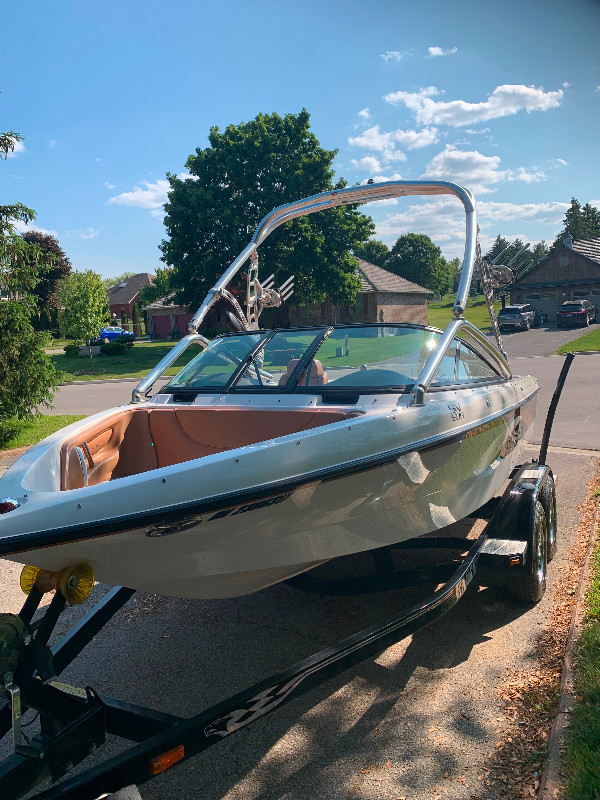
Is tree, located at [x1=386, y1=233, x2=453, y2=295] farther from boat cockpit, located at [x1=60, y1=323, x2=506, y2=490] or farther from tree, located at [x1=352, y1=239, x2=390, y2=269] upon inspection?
boat cockpit, located at [x1=60, y1=323, x2=506, y2=490]

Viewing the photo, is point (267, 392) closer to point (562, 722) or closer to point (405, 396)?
point (405, 396)

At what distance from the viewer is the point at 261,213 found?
3023cm

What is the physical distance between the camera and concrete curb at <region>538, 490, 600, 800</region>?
2.49 metres

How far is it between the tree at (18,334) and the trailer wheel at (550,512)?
8390mm

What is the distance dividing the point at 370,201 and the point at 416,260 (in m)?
86.6

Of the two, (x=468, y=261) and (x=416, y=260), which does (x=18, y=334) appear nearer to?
(x=468, y=261)

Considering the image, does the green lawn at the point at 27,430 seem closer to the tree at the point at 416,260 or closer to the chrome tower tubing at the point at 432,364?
the chrome tower tubing at the point at 432,364

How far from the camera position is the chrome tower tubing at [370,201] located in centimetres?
455

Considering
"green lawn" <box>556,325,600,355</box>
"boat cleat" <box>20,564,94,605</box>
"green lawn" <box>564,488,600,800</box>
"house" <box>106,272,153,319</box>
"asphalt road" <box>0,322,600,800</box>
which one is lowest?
"asphalt road" <box>0,322,600,800</box>

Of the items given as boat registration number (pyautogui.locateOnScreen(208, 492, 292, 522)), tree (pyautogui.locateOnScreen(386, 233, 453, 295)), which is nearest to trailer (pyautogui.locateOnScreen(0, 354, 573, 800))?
boat registration number (pyautogui.locateOnScreen(208, 492, 292, 522))

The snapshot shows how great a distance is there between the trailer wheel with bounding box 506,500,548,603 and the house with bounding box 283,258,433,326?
1229 inches

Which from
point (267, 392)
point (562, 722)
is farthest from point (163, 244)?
point (562, 722)

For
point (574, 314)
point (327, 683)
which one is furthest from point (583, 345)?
point (327, 683)

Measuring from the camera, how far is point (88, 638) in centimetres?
292
